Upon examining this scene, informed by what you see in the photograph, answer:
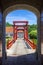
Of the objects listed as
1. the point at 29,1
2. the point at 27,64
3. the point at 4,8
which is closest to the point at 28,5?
the point at 29,1

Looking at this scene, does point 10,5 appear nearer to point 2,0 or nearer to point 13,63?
point 2,0

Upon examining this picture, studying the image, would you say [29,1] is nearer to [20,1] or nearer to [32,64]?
[20,1]

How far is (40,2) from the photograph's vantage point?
1402cm

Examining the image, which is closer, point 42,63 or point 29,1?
point 42,63

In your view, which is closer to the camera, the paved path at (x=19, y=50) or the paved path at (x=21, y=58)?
the paved path at (x=21, y=58)

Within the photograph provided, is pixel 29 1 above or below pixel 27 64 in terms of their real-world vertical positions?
above

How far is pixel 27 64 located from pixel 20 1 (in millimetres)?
3565

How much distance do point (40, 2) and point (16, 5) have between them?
1.41 m

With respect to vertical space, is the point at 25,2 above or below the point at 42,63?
above

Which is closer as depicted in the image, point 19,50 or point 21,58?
point 21,58

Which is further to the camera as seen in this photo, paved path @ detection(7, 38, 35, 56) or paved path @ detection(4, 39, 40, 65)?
paved path @ detection(7, 38, 35, 56)

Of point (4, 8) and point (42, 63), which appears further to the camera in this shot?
point (4, 8)

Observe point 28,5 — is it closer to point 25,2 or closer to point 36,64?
point 25,2

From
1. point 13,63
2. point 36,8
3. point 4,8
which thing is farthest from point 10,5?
point 13,63
